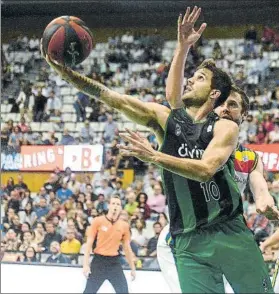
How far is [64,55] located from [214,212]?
3.52 ft

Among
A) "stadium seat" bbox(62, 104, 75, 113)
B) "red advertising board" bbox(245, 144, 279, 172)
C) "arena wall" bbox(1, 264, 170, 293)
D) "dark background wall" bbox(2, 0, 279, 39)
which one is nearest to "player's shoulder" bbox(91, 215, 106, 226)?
"arena wall" bbox(1, 264, 170, 293)

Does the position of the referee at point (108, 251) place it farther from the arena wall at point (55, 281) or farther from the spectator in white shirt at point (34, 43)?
the spectator in white shirt at point (34, 43)

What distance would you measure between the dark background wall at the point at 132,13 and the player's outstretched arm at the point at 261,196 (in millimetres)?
7210

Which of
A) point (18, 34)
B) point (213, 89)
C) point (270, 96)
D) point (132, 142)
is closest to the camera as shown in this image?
point (132, 142)

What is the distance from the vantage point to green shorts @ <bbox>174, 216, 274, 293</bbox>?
9.75 ft

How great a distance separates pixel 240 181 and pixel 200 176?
0.84 metres

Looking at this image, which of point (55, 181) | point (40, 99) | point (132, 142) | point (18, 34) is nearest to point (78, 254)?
point (55, 181)

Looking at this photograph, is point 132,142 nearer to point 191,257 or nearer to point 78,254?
point 191,257

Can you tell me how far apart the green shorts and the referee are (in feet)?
8.68

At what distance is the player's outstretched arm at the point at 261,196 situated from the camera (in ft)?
10.8

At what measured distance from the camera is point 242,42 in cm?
1052

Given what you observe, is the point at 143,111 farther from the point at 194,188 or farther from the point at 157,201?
the point at 157,201

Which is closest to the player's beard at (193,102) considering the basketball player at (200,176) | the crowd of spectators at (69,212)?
the basketball player at (200,176)

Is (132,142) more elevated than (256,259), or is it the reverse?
(132,142)
